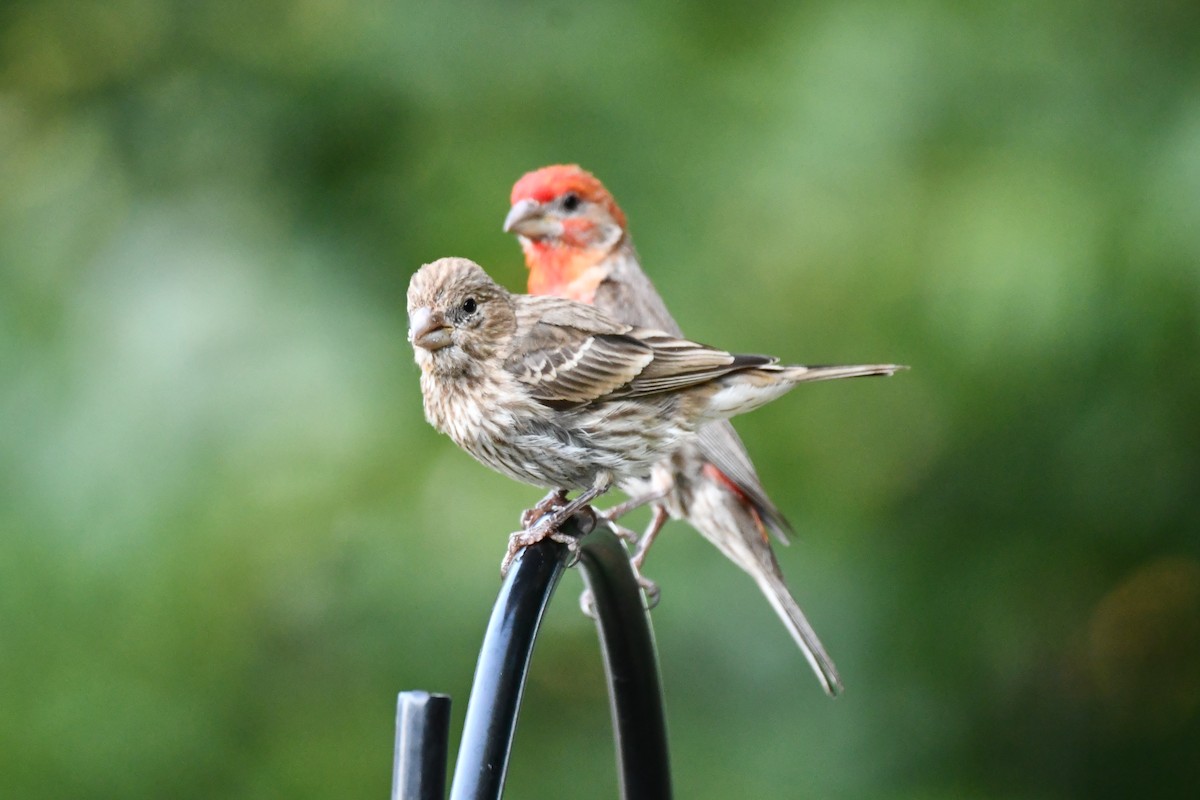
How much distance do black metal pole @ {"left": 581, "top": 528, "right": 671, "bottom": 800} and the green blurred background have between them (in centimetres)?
109

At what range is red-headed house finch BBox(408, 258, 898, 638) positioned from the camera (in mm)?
2426

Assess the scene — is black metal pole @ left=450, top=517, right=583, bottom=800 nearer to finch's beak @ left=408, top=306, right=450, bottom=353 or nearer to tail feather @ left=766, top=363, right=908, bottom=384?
finch's beak @ left=408, top=306, right=450, bottom=353

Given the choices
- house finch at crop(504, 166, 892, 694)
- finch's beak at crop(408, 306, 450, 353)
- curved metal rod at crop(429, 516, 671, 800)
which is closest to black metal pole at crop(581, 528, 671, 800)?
curved metal rod at crop(429, 516, 671, 800)

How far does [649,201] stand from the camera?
11.7 feet

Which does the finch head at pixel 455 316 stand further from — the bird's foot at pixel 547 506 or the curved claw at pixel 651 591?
the curved claw at pixel 651 591

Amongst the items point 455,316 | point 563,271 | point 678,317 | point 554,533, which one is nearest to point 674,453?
point 678,317

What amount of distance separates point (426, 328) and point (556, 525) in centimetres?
37

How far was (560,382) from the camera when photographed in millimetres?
2547

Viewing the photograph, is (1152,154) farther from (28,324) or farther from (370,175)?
(28,324)

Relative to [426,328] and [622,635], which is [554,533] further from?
[426,328]

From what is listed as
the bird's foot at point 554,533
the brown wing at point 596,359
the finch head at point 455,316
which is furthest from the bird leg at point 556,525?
the finch head at point 455,316

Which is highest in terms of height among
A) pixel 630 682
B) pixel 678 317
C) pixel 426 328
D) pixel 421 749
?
pixel 678 317

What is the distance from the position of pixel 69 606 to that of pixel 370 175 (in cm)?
116

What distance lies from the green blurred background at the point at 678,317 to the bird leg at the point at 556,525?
0.83 meters
